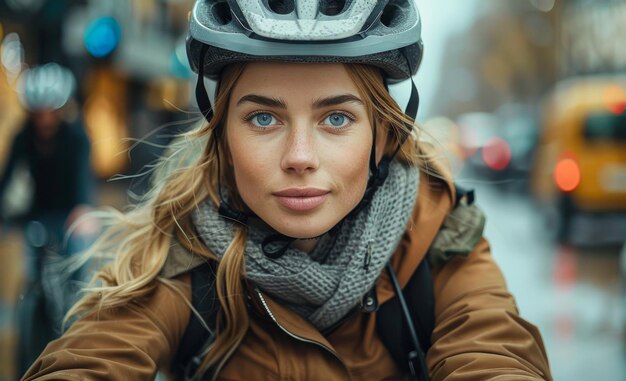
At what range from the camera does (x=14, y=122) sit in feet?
58.5

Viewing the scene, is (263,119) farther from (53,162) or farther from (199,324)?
(53,162)

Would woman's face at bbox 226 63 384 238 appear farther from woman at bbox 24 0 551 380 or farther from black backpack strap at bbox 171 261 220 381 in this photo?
black backpack strap at bbox 171 261 220 381

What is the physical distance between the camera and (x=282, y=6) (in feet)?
7.32

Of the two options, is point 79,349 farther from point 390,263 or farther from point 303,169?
point 390,263

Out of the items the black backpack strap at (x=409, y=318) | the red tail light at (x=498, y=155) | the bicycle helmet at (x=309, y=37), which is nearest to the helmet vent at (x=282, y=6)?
the bicycle helmet at (x=309, y=37)

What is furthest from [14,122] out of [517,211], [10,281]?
[517,211]

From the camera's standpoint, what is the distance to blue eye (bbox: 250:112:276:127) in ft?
7.27

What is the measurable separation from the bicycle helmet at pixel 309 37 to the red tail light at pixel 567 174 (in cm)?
1075

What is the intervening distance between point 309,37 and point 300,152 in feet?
0.94

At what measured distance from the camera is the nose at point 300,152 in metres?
2.12

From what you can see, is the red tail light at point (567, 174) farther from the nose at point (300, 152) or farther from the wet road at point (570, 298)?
the nose at point (300, 152)

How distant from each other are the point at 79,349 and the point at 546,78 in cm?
5334

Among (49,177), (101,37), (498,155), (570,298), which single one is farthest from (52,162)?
(498,155)

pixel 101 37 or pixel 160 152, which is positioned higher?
pixel 101 37
